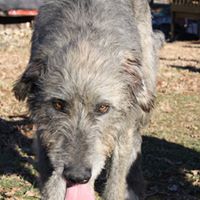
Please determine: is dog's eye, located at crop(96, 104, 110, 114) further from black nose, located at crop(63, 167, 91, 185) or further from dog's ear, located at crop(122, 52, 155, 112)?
black nose, located at crop(63, 167, 91, 185)

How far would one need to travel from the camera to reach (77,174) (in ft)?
13.8

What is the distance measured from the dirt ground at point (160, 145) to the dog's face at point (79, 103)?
6.38 feet

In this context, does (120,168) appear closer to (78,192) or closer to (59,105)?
(78,192)

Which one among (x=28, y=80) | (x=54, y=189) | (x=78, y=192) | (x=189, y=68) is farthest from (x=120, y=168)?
(x=189, y=68)

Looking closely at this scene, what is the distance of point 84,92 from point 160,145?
→ 3.97 m

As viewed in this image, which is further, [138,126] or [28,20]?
[28,20]

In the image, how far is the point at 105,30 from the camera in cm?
519

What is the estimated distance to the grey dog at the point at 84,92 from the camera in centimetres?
447

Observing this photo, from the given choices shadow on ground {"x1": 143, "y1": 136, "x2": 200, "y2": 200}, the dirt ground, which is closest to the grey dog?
shadow on ground {"x1": 143, "y1": 136, "x2": 200, "y2": 200}

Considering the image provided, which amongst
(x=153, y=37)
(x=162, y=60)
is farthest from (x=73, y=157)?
(x=162, y=60)

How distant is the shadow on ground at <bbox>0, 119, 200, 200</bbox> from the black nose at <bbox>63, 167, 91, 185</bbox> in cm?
245

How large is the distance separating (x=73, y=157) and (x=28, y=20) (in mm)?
16861

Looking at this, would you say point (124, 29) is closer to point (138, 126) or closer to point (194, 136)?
point (138, 126)

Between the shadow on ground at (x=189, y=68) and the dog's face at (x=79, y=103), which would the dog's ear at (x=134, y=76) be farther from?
the shadow on ground at (x=189, y=68)
